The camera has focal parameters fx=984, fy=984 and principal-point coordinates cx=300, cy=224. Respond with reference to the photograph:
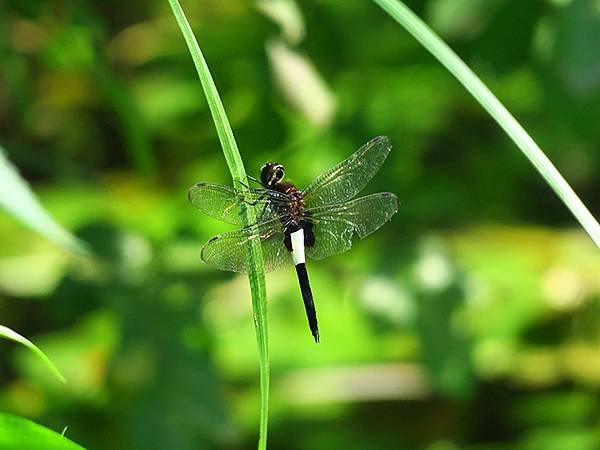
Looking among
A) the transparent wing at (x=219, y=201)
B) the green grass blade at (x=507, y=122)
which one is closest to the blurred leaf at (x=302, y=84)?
the transparent wing at (x=219, y=201)

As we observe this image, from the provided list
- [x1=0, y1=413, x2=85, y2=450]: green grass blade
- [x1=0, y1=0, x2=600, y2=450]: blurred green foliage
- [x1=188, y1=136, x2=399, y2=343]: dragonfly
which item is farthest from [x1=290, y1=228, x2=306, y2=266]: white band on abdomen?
[x1=0, y1=413, x2=85, y2=450]: green grass blade

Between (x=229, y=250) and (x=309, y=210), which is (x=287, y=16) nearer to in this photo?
(x=309, y=210)

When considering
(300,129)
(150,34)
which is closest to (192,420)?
(300,129)

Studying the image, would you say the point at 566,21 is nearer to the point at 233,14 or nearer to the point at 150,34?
the point at 233,14

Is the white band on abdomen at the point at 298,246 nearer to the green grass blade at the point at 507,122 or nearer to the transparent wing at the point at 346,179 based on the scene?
A: the transparent wing at the point at 346,179

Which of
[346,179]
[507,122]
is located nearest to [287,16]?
[346,179]
